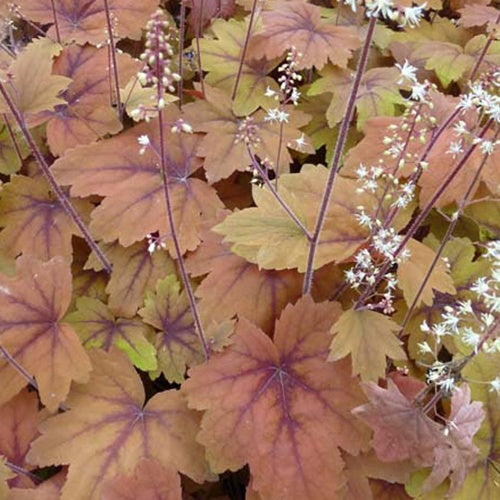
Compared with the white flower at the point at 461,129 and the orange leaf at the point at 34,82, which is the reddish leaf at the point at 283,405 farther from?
the orange leaf at the point at 34,82

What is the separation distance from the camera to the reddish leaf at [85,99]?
2484 mm

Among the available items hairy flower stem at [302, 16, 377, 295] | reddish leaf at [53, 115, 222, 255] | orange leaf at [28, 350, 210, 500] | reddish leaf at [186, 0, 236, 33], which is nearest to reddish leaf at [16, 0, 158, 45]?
reddish leaf at [186, 0, 236, 33]

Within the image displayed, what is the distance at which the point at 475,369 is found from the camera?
1.99 metres

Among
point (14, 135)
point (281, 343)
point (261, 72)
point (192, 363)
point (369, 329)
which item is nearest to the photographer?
point (369, 329)

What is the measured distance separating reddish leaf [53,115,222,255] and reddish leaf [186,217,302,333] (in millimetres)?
156

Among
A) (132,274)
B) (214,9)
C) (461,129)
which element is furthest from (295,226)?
(214,9)

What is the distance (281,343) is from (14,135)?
1519mm

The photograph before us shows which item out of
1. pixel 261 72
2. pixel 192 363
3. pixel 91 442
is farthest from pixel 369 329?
pixel 261 72

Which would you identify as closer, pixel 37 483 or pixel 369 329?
pixel 369 329

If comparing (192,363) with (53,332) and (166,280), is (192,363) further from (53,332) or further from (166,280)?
(53,332)

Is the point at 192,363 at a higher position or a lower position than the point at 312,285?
lower

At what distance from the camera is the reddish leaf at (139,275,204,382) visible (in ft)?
6.93

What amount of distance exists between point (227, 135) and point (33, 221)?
864 mm

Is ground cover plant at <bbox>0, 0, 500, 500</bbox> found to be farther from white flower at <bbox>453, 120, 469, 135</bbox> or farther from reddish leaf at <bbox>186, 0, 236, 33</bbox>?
reddish leaf at <bbox>186, 0, 236, 33</bbox>
